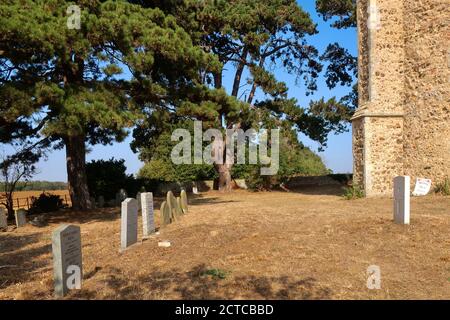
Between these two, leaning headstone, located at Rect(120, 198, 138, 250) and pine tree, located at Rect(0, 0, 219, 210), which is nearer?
leaning headstone, located at Rect(120, 198, 138, 250)

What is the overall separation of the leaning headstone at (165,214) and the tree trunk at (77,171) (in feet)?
17.9

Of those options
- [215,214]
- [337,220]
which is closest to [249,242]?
[337,220]

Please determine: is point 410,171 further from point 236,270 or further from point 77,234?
point 77,234

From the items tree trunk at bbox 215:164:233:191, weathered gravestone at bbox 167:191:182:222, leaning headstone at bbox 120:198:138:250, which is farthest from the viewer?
tree trunk at bbox 215:164:233:191

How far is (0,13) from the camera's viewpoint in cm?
841

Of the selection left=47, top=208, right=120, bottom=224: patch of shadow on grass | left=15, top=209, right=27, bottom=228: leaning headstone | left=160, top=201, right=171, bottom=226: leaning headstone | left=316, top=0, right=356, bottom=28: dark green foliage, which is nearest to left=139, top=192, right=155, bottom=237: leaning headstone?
left=160, top=201, right=171, bottom=226: leaning headstone

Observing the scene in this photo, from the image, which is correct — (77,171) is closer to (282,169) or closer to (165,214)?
(165,214)

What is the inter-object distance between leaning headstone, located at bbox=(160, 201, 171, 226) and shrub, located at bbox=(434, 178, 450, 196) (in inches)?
341

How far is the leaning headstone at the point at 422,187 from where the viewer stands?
1313 cm

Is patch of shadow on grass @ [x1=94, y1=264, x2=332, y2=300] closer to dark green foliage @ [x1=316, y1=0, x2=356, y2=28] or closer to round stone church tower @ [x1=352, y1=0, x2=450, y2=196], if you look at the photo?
round stone church tower @ [x1=352, y1=0, x2=450, y2=196]

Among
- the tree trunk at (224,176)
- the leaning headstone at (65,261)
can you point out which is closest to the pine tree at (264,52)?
the tree trunk at (224,176)

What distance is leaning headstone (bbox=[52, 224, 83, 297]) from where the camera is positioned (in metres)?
4.84
